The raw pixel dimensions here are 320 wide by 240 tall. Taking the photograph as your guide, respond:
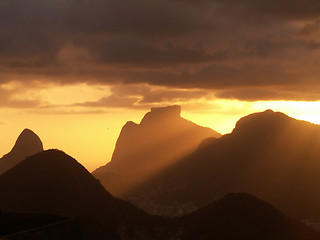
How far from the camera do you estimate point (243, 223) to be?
117250 millimetres

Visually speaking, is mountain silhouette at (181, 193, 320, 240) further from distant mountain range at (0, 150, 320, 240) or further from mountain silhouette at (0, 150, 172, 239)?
mountain silhouette at (0, 150, 172, 239)

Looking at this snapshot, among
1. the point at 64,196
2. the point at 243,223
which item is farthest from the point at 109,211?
the point at 243,223

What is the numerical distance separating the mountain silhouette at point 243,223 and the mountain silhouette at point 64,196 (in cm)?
1137

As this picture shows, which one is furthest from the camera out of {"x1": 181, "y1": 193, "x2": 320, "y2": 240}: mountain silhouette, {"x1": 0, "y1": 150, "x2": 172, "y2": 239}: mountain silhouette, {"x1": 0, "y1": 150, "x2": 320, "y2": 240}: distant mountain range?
{"x1": 0, "y1": 150, "x2": 172, "y2": 239}: mountain silhouette

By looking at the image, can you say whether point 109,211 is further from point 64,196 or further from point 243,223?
point 243,223

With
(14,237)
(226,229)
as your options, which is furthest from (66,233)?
(226,229)

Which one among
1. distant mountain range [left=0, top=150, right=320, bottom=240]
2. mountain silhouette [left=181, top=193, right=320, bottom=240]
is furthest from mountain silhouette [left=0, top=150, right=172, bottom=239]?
mountain silhouette [left=181, top=193, right=320, bottom=240]

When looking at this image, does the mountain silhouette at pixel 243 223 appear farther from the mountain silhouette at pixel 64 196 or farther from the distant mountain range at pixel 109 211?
the mountain silhouette at pixel 64 196

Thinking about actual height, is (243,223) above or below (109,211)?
below

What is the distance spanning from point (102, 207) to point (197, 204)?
72653mm

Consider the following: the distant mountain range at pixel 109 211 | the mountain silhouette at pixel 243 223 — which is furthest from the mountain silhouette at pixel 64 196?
the mountain silhouette at pixel 243 223

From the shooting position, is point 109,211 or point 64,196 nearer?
point 64,196

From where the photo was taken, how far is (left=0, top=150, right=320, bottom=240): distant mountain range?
371ft

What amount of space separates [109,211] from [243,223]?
3231 centimetres
